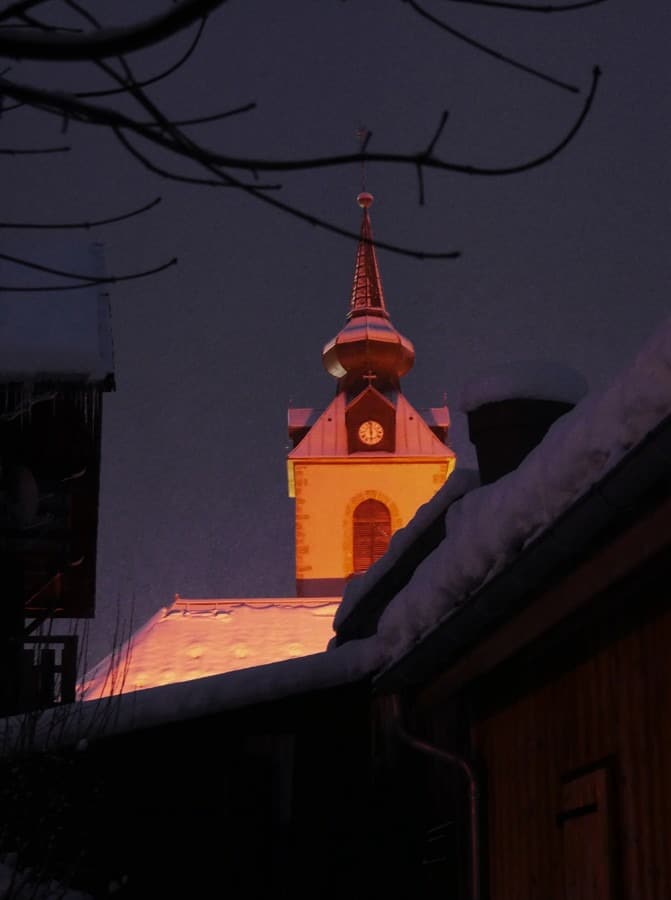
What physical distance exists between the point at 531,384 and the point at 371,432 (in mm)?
32414

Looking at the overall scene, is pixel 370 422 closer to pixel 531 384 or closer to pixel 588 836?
pixel 531 384

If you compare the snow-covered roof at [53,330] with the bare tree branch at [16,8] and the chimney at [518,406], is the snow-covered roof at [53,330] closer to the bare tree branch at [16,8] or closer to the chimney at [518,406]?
the chimney at [518,406]

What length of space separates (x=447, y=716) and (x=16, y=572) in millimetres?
10786

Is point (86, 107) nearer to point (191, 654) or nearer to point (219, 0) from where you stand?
point (219, 0)

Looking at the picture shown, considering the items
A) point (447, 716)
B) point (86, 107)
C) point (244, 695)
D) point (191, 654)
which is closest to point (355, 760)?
point (244, 695)

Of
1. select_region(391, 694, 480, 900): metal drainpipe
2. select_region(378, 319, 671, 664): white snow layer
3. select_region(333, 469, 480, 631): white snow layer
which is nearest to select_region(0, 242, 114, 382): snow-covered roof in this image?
select_region(333, 469, 480, 631): white snow layer

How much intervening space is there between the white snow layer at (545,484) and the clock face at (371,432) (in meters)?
33.9

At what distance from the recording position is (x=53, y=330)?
55.5ft

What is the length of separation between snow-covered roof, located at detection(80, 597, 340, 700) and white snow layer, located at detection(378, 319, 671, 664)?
1463 centimetres

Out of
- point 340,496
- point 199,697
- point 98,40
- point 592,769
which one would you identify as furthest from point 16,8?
point 340,496

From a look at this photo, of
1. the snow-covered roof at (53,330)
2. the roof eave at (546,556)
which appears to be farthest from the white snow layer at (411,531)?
the snow-covered roof at (53,330)

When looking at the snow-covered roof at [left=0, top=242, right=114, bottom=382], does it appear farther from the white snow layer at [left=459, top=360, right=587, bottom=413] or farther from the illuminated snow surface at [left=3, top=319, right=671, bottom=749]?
the white snow layer at [left=459, top=360, right=587, bottom=413]

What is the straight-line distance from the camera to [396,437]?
40.4m

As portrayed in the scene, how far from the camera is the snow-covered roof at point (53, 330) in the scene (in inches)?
647
